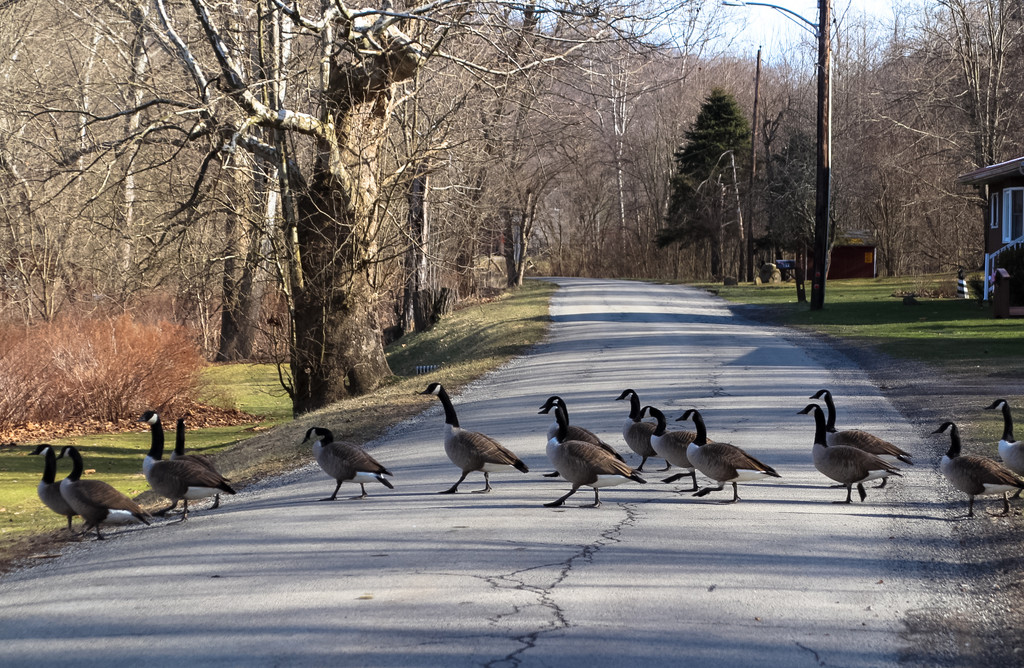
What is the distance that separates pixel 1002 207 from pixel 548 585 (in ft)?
110


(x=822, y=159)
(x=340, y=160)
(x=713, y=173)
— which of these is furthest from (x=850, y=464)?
(x=713, y=173)

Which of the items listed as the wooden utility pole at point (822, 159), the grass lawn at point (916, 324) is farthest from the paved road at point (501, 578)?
the wooden utility pole at point (822, 159)

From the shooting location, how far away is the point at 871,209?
59.8 metres

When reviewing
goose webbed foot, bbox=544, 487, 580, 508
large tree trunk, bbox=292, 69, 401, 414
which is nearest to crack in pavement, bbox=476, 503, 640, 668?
goose webbed foot, bbox=544, 487, 580, 508

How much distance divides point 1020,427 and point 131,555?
10699mm

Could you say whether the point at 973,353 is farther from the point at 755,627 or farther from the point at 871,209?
the point at 871,209

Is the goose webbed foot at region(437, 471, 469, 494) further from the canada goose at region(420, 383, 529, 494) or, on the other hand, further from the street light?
the street light

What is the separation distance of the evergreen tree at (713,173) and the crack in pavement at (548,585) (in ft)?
173

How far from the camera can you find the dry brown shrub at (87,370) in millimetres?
23281

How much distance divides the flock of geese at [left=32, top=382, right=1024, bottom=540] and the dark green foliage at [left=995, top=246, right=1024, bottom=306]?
21.7 meters

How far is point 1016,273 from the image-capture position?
93.4ft

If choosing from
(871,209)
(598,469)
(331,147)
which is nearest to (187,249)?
(331,147)

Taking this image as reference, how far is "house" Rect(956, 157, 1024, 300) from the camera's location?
1248 inches

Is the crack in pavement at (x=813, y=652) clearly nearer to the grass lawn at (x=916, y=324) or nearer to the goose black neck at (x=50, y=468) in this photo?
the goose black neck at (x=50, y=468)
